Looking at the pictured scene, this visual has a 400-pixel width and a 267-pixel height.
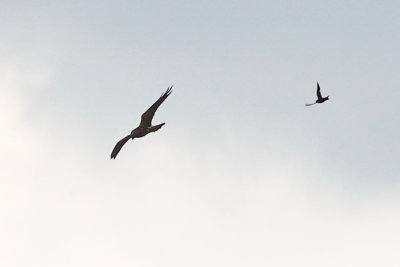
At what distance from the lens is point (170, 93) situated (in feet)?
157

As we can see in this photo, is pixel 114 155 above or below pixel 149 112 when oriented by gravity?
below

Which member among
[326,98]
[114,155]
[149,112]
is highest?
[326,98]

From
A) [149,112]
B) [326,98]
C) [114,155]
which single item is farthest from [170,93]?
[326,98]

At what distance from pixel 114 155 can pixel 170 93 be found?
6411 millimetres

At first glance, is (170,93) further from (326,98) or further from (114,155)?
(326,98)

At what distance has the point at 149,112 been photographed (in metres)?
49.2

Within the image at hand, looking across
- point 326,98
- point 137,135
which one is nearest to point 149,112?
point 137,135

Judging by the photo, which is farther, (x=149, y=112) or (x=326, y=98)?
(x=326, y=98)

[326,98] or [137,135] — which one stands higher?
[326,98]

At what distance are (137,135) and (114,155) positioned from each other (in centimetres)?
286

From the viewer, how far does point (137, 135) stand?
50.5 meters

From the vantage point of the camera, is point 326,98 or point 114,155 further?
point 326,98

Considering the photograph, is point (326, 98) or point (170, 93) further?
point (326, 98)

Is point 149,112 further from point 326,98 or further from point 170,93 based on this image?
point 326,98
